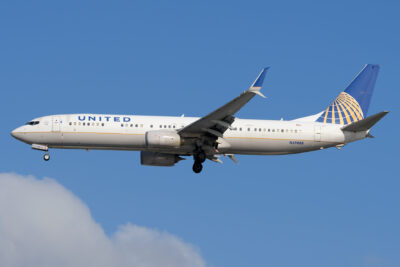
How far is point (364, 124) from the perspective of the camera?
5156cm

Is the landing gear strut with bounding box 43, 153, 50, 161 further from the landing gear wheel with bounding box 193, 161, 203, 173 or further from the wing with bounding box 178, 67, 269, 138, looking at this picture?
the landing gear wheel with bounding box 193, 161, 203, 173

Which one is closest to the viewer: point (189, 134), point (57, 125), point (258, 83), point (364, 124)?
point (258, 83)

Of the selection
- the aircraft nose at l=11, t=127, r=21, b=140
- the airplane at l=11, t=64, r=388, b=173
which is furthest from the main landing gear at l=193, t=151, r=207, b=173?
the aircraft nose at l=11, t=127, r=21, b=140

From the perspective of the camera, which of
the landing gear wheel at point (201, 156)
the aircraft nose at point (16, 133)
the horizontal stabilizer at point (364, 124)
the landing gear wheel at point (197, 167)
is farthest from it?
the landing gear wheel at point (197, 167)

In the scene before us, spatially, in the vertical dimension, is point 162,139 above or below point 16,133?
below

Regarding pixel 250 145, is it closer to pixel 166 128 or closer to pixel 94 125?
pixel 166 128

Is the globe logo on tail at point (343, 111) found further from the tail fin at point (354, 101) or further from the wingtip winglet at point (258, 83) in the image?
the wingtip winglet at point (258, 83)

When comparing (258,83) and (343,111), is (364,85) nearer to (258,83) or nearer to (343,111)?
(343,111)

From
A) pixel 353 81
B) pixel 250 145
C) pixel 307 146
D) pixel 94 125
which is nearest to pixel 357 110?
pixel 353 81

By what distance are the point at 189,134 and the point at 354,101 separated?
14523mm

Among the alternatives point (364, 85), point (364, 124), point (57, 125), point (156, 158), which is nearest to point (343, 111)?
point (364, 85)

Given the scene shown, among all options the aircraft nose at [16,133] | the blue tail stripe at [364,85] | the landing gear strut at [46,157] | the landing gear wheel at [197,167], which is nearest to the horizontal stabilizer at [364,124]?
the blue tail stripe at [364,85]

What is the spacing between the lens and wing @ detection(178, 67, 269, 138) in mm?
46256

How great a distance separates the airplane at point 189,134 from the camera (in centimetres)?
5031
